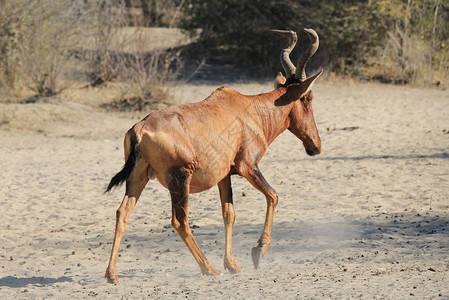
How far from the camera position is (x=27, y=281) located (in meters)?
6.52

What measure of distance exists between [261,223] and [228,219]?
1.81 m

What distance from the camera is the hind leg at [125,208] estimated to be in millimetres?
6117

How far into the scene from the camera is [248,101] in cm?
679

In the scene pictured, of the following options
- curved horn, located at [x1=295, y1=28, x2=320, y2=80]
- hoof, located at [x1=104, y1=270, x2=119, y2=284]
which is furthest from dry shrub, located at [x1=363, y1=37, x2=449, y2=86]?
hoof, located at [x1=104, y1=270, x2=119, y2=284]

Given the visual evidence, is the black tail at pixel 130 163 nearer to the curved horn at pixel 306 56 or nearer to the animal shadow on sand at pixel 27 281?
the animal shadow on sand at pixel 27 281

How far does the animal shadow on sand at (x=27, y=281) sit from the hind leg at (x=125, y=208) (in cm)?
56

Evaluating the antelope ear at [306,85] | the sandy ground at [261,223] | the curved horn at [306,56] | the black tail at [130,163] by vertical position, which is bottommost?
the sandy ground at [261,223]

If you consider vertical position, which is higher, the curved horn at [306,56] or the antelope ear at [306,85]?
the curved horn at [306,56]

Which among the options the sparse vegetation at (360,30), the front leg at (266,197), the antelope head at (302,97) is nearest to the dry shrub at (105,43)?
the sparse vegetation at (360,30)

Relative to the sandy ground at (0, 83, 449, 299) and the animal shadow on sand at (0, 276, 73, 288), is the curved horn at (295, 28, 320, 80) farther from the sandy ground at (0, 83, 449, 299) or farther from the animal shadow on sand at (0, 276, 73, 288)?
the animal shadow on sand at (0, 276, 73, 288)

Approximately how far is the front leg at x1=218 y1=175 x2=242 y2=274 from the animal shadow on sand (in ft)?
4.49

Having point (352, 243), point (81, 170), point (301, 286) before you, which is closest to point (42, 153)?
point (81, 170)

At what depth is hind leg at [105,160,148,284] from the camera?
612 cm

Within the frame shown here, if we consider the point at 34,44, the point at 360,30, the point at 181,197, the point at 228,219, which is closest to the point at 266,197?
the point at 228,219
